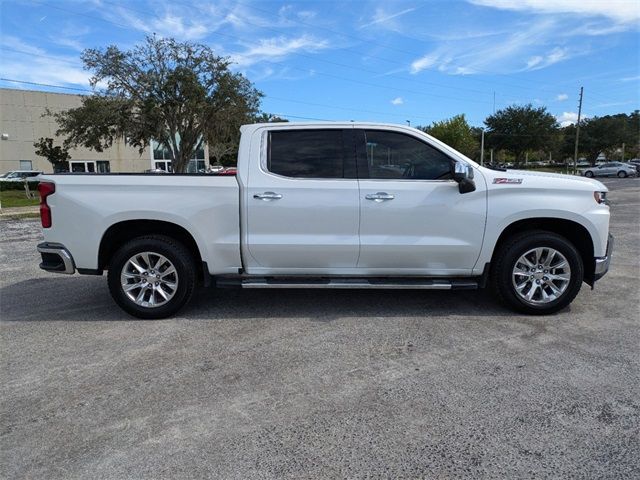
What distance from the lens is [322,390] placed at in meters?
3.48

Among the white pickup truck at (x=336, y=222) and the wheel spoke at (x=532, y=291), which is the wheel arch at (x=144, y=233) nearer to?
the white pickup truck at (x=336, y=222)

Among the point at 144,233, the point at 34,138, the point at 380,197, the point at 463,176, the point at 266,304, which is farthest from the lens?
the point at 34,138

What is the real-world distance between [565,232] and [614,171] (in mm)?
49631

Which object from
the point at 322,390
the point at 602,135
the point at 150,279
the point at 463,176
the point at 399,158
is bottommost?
the point at 322,390

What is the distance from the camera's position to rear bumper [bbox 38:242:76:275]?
4.97 m

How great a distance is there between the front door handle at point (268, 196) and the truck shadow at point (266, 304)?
4.10ft

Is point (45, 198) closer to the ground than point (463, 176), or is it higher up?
closer to the ground

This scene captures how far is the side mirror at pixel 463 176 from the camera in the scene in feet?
15.3

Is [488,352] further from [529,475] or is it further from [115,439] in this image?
[115,439]

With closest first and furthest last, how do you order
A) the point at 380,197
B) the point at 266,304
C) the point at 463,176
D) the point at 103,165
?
the point at 463,176
the point at 380,197
the point at 266,304
the point at 103,165

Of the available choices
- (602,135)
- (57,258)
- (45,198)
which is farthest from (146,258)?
(602,135)

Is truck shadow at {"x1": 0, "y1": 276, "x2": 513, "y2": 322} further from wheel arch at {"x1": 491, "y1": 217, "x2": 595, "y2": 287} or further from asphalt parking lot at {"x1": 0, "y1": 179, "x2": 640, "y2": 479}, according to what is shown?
wheel arch at {"x1": 491, "y1": 217, "x2": 595, "y2": 287}

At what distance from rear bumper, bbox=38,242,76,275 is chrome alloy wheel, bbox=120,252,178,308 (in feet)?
1.84

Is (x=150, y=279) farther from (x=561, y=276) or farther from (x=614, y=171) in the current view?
(x=614, y=171)
